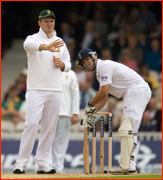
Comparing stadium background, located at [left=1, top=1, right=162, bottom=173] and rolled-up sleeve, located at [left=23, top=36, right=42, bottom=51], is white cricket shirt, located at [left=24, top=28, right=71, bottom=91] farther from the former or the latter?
stadium background, located at [left=1, top=1, right=162, bottom=173]

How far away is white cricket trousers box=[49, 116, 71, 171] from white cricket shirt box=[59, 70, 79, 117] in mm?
154

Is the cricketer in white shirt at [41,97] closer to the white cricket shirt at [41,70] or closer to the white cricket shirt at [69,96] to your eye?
the white cricket shirt at [41,70]

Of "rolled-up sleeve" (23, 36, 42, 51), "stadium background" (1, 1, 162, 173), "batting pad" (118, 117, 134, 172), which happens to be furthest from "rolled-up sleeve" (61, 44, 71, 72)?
"stadium background" (1, 1, 162, 173)

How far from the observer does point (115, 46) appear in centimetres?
1223

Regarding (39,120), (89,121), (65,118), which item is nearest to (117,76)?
(89,121)

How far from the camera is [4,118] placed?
33.0 ft

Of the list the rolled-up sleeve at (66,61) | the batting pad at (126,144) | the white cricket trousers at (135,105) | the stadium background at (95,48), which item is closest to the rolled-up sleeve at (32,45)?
the rolled-up sleeve at (66,61)

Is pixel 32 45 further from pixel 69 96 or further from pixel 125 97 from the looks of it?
pixel 69 96

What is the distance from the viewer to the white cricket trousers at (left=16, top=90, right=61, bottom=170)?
554 cm

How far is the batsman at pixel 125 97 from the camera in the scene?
5367 mm

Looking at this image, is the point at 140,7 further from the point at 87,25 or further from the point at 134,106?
the point at 134,106

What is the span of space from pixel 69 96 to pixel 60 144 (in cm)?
94

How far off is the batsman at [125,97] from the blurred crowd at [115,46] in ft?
12.5

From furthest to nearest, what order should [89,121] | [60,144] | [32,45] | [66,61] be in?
1. [60,144]
2. [66,61]
3. [89,121]
4. [32,45]
